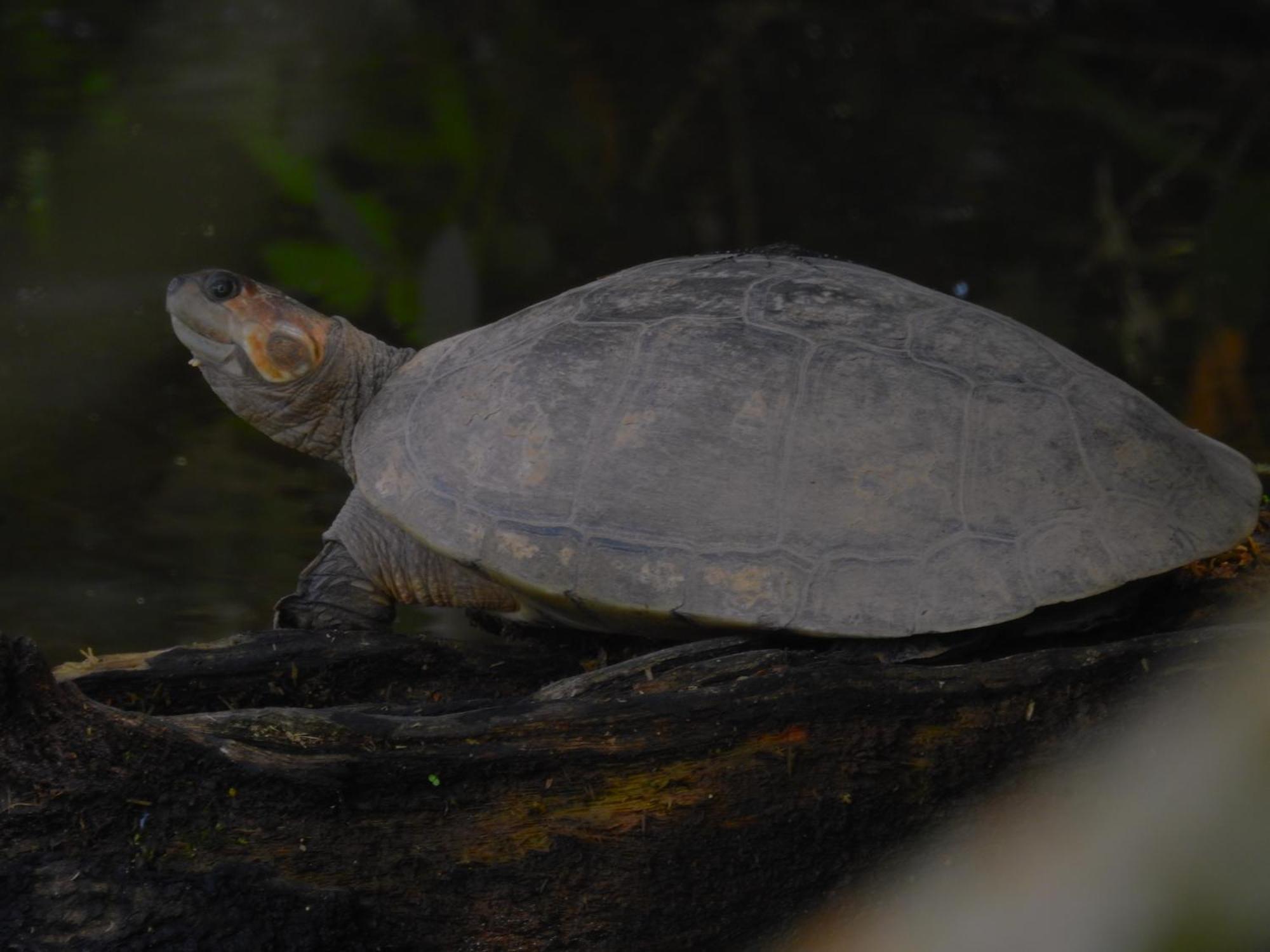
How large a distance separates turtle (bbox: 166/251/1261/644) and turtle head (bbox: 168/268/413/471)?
0.95ft

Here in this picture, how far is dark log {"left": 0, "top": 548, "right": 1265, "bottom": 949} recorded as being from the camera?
7.64 ft

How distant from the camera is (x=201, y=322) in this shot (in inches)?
134

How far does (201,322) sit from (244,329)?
4.1 inches

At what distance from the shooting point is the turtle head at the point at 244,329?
11.1 feet

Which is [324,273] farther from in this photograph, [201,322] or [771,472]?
[771,472]

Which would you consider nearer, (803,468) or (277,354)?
(803,468)

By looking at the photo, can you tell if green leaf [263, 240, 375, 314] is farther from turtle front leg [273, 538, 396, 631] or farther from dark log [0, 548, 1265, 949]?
dark log [0, 548, 1265, 949]

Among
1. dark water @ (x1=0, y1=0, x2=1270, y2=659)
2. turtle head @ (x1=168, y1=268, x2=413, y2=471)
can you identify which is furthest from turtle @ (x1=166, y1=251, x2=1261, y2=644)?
dark water @ (x1=0, y1=0, x2=1270, y2=659)

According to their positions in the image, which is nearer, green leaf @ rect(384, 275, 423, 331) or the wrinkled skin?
the wrinkled skin

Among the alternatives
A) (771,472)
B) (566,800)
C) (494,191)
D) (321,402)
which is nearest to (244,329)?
(321,402)

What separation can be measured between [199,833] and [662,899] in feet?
2.71

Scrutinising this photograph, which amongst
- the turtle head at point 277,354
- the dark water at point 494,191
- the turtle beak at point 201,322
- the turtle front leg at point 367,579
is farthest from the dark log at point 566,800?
the dark water at point 494,191

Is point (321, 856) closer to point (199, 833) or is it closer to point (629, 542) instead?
point (199, 833)

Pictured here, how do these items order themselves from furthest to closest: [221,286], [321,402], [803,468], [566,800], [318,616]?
[321,402], [221,286], [318,616], [803,468], [566,800]
